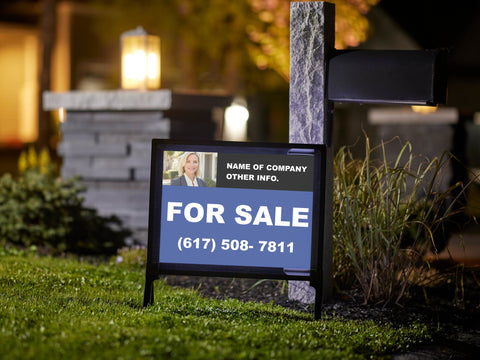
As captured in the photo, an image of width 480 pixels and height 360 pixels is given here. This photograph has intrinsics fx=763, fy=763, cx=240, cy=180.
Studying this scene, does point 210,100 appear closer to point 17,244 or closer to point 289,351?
point 17,244

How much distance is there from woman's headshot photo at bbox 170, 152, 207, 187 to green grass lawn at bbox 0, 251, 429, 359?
0.98 meters

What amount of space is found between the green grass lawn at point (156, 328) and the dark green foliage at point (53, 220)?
2089 millimetres

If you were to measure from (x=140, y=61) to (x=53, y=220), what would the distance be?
2.46m

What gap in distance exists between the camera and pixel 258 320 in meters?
5.75

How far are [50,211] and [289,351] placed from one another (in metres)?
5.05

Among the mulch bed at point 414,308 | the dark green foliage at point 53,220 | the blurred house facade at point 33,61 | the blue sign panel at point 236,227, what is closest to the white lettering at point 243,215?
the blue sign panel at point 236,227

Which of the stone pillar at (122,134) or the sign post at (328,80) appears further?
the stone pillar at (122,134)

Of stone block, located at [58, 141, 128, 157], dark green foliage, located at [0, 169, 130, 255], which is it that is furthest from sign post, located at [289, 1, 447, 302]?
stone block, located at [58, 141, 128, 157]

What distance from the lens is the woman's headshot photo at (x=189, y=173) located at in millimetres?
6125

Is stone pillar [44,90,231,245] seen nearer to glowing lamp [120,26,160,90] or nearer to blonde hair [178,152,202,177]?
glowing lamp [120,26,160,90]

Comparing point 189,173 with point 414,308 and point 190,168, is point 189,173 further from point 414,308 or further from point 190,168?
point 414,308

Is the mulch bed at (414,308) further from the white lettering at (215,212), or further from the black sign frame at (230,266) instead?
the white lettering at (215,212)

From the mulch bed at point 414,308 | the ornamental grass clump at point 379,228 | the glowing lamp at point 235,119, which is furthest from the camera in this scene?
the glowing lamp at point 235,119

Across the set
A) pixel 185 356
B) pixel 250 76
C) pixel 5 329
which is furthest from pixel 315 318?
pixel 250 76
